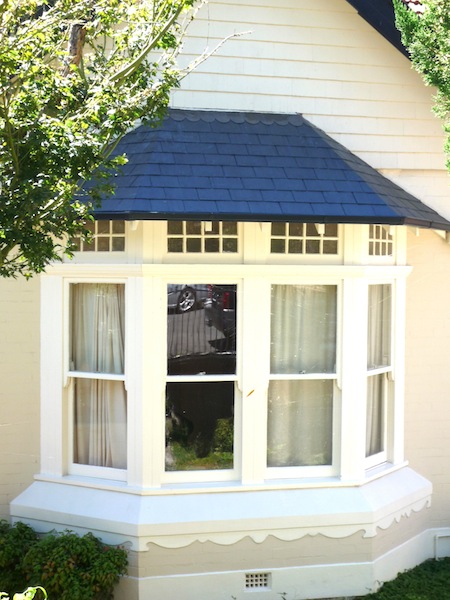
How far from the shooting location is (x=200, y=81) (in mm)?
6770

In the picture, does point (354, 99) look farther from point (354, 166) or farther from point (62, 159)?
point (62, 159)

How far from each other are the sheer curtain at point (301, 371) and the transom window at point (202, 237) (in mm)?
556

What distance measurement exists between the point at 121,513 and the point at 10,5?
→ 12.4ft

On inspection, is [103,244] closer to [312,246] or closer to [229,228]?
[229,228]

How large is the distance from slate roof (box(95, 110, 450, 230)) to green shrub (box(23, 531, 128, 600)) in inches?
95.0

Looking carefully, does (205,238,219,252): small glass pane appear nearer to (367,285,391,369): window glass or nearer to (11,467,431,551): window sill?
(367,285,391,369): window glass

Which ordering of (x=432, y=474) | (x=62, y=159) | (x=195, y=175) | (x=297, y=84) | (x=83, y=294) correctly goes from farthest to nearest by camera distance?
(x=432, y=474)
(x=297, y=84)
(x=83, y=294)
(x=195, y=175)
(x=62, y=159)

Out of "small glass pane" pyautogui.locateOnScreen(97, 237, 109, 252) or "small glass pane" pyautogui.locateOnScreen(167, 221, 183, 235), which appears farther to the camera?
"small glass pane" pyautogui.locateOnScreen(97, 237, 109, 252)

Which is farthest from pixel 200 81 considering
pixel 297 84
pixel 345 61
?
pixel 345 61

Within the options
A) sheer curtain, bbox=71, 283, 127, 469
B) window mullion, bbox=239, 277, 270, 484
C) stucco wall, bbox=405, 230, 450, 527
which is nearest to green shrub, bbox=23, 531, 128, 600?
sheer curtain, bbox=71, 283, 127, 469

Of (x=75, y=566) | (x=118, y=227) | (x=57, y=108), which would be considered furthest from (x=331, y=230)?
(x=75, y=566)

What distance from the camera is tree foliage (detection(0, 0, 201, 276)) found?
3.78 metres

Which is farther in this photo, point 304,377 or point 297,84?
point 297,84

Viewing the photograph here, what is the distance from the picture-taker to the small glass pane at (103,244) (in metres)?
6.32
